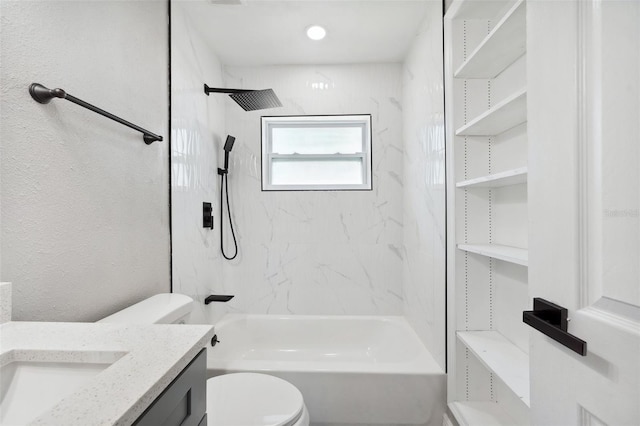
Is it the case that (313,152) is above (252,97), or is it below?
below

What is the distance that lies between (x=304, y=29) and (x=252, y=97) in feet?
1.88

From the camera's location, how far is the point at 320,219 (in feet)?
8.18

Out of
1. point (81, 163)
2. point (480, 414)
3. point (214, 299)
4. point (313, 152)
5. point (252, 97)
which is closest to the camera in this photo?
point (81, 163)

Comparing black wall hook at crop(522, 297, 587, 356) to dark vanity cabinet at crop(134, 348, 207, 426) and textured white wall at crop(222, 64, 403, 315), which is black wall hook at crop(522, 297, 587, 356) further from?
textured white wall at crop(222, 64, 403, 315)

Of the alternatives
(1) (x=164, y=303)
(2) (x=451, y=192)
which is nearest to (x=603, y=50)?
(2) (x=451, y=192)

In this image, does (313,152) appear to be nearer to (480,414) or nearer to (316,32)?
(316,32)

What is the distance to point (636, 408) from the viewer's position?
49 cm

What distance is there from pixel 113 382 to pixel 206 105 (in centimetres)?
203

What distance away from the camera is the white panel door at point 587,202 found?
0.50m

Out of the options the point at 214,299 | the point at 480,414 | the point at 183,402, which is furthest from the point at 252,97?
the point at 480,414

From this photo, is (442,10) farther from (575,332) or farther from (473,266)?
(575,332)

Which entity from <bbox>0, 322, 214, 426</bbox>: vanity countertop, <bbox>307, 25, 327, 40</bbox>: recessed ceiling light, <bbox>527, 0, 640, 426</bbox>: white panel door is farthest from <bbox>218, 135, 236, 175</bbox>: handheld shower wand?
<bbox>527, 0, 640, 426</bbox>: white panel door

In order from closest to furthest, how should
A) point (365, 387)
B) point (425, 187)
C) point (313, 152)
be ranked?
point (365, 387)
point (425, 187)
point (313, 152)

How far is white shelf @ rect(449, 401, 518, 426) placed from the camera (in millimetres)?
1353
